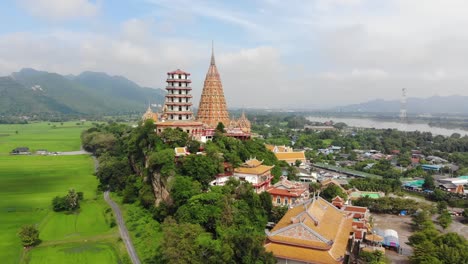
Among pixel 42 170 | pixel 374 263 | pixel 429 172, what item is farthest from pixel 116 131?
pixel 374 263

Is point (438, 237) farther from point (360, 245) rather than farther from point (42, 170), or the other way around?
point (42, 170)

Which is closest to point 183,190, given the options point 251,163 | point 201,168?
point 201,168

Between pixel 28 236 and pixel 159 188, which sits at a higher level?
pixel 159 188

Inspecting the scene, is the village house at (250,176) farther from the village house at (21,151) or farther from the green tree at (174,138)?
the village house at (21,151)

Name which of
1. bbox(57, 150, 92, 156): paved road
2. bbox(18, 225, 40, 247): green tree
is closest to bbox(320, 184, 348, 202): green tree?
bbox(18, 225, 40, 247): green tree

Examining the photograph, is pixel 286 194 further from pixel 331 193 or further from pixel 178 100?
pixel 178 100

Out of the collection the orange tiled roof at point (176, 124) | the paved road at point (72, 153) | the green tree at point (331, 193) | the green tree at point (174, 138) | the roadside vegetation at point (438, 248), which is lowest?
the paved road at point (72, 153)

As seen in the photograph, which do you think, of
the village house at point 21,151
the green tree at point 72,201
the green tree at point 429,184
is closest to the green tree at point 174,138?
the green tree at point 72,201
